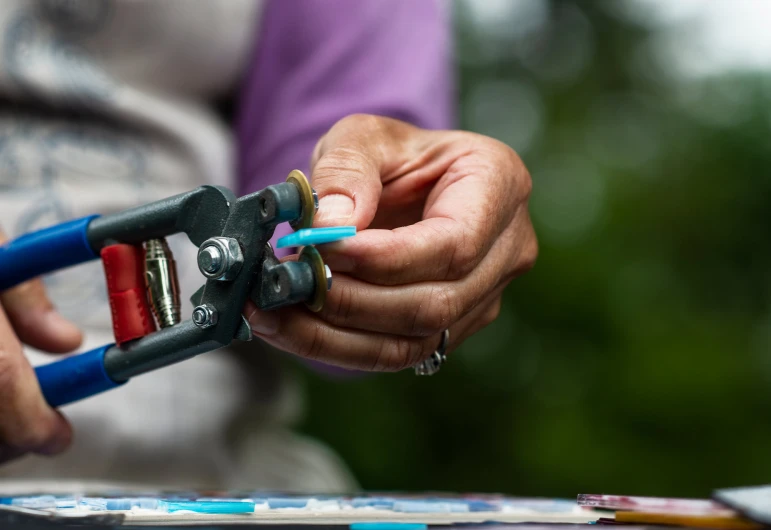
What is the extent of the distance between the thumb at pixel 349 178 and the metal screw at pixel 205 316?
0.10 metres

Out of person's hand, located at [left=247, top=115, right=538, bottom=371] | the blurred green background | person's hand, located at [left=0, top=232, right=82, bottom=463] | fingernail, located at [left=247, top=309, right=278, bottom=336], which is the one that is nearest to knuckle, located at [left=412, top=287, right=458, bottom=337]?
person's hand, located at [left=247, top=115, right=538, bottom=371]

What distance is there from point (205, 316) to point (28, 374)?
8.4 inches

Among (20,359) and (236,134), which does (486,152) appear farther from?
(236,134)

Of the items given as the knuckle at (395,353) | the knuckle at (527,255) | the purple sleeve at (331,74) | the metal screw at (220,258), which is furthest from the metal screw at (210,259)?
the purple sleeve at (331,74)

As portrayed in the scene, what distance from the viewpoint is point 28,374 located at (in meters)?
0.65

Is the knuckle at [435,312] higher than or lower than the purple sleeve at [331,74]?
lower

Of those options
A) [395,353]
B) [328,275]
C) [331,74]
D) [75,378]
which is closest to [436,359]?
[395,353]

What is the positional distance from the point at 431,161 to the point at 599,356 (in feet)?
6.72

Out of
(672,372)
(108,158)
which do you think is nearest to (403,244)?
(108,158)

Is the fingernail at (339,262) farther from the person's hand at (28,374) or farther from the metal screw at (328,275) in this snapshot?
the person's hand at (28,374)

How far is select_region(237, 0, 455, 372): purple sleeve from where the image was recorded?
3.21 feet

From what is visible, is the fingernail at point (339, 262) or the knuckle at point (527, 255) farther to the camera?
the knuckle at point (527, 255)

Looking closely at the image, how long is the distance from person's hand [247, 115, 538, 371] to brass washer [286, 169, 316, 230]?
0.02m

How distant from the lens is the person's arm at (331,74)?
0.98m
